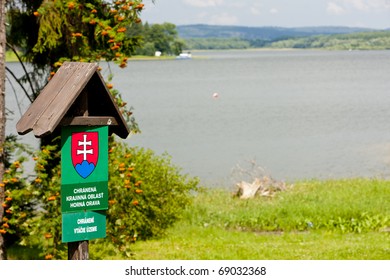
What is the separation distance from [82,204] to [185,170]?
18513 millimetres

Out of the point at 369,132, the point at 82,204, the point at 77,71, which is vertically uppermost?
the point at 77,71

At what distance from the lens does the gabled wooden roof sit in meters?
6.38

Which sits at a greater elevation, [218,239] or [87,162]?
[87,162]

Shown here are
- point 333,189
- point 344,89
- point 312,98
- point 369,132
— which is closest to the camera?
point 333,189

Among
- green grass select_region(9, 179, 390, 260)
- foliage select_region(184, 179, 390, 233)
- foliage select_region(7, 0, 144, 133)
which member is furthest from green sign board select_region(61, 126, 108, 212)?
foliage select_region(184, 179, 390, 233)

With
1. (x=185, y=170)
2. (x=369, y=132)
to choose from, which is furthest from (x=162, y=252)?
(x=369, y=132)

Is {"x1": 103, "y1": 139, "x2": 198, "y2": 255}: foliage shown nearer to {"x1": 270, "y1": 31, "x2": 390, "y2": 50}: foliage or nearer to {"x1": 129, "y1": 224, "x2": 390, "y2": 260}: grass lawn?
{"x1": 129, "y1": 224, "x2": 390, "y2": 260}: grass lawn

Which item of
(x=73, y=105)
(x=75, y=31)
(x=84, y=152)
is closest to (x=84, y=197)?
(x=84, y=152)

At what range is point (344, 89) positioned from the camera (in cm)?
6656

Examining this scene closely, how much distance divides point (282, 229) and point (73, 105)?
25.9ft

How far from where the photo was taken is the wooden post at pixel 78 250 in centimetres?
665

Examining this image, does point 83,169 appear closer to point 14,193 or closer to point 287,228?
point 14,193

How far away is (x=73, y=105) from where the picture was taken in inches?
260

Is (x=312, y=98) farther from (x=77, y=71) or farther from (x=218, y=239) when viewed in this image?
(x=77, y=71)
